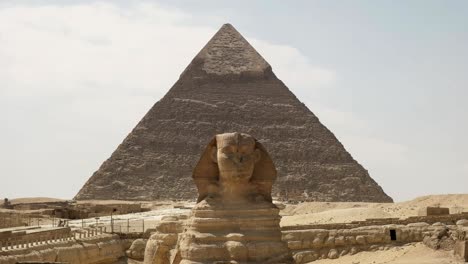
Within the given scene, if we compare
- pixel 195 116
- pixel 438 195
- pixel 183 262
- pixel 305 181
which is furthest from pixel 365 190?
pixel 183 262

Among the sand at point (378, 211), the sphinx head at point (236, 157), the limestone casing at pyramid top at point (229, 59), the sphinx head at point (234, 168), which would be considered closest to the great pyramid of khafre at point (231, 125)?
the limestone casing at pyramid top at point (229, 59)

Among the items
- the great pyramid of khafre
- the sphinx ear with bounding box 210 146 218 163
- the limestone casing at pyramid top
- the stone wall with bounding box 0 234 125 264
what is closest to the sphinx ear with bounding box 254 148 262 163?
the sphinx ear with bounding box 210 146 218 163

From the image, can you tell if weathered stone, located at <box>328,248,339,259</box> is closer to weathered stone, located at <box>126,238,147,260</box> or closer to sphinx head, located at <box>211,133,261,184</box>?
weathered stone, located at <box>126,238,147,260</box>

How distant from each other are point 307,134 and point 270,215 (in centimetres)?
16542

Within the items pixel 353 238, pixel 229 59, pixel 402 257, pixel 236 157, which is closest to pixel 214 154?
pixel 236 157

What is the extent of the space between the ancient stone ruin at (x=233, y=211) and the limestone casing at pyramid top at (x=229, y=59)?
159356 millimetres

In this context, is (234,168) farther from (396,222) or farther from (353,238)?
(396,222)

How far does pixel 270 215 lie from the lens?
14047 mm

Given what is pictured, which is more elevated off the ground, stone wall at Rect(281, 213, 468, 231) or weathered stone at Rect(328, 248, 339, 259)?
stone wall at Rect(281, 213, 468, 231)

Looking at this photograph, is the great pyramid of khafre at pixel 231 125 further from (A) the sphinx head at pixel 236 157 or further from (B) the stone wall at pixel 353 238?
(A) the sphinx head at pixel 236 157

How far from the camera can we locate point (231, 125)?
177 meters

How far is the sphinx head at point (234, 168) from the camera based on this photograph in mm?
14023

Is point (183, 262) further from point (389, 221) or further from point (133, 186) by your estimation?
point (133, 186)

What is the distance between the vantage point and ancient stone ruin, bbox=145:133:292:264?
44.8 ft
